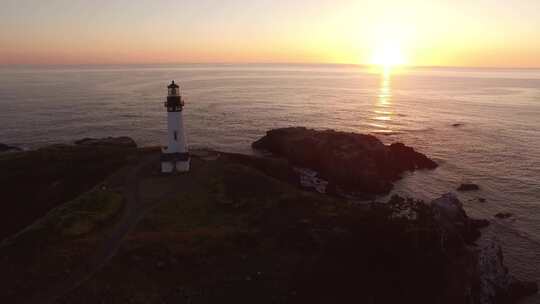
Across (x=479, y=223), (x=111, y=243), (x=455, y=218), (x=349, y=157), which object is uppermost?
(x=111, y=243)

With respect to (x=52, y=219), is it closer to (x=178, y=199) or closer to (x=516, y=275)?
(x=178, y=199)

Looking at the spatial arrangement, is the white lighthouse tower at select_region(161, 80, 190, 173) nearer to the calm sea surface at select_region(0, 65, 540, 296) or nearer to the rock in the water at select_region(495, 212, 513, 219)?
the calm sea surface at select_region(0, 65, 540, 296)

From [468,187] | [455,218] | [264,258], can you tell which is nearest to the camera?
[264,258]

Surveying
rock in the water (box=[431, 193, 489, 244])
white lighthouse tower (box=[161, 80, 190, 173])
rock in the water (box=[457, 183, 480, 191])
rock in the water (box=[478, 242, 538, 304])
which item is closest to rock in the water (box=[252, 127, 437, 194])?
rock in the water (box=[457, 183, 480, 191])

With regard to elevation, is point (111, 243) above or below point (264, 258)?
above

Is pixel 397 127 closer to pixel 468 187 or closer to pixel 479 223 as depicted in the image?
pixel 468 187

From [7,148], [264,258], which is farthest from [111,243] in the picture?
[7,148]
